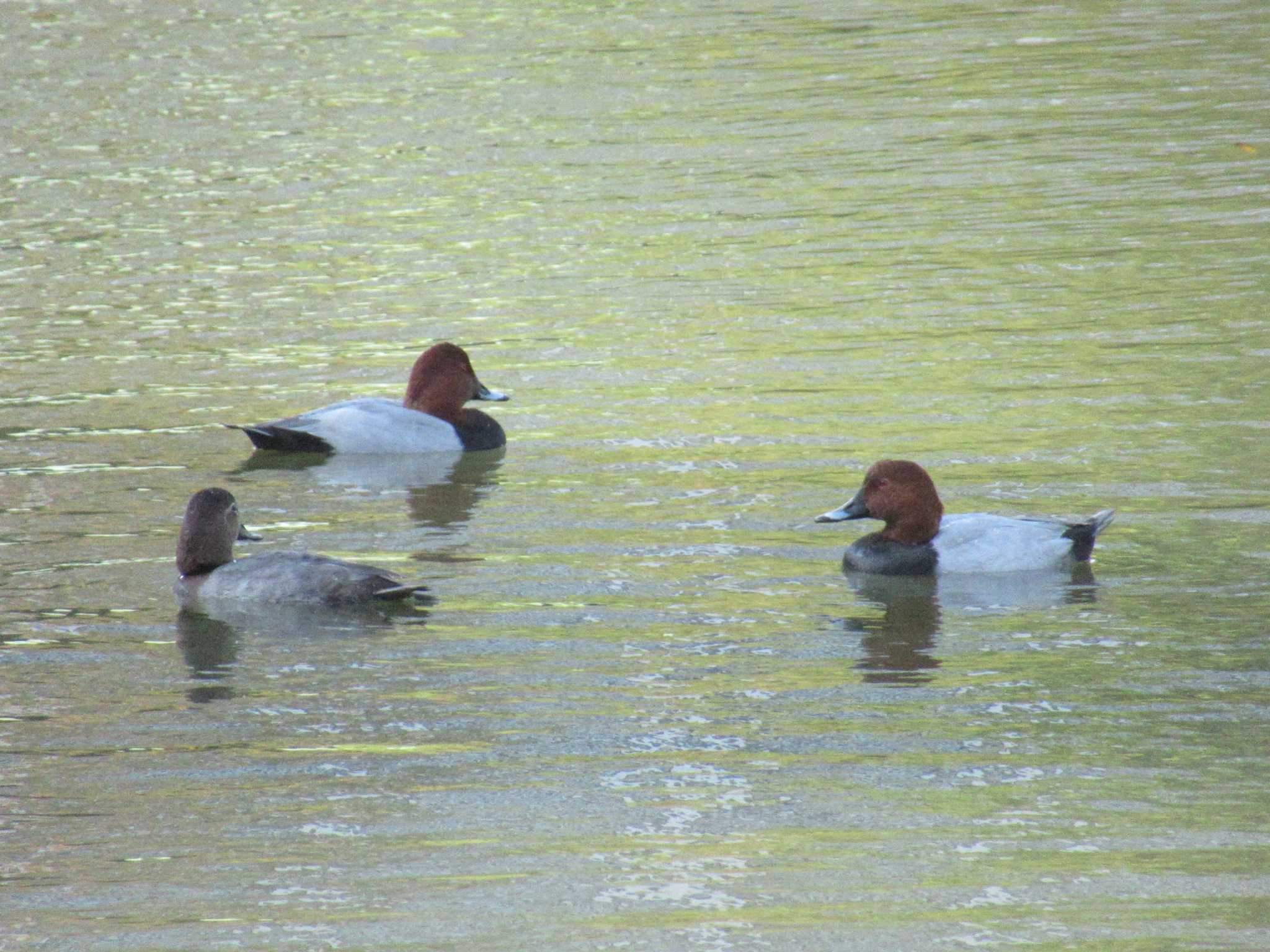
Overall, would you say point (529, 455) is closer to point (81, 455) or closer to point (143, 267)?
point (81, 455)

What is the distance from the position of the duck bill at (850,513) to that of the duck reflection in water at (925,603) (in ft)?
1.06

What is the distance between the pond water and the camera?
599 cm

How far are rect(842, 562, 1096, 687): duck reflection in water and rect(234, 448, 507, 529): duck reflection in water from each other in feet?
8.38

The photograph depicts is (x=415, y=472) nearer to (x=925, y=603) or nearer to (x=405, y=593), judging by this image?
(x=405, y=593)

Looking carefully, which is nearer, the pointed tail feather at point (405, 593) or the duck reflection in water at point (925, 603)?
the duck reflection in water at point (925, 603)

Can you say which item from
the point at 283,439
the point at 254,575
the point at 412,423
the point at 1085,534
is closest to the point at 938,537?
the point at 1085,534

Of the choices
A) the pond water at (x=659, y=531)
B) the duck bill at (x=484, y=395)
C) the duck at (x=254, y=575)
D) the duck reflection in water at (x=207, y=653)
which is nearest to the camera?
the pond water at (x=659, y=531)

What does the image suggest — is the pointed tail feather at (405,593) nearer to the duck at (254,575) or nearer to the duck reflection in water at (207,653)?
the duck at (254,575)

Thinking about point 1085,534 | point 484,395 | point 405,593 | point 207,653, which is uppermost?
Answer: point 484,395

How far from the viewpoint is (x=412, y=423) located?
1184cm

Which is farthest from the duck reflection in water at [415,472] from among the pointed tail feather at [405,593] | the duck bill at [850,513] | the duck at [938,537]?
the duck at [938,537]

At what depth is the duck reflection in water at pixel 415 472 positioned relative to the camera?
35.2 feet

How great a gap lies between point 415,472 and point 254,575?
2.74 metres

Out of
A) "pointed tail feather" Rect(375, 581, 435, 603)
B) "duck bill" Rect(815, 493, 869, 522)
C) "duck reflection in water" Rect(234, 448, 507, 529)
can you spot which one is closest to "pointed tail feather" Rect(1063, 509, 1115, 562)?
"duck bill" Rect(815, 493, 869, 522)
